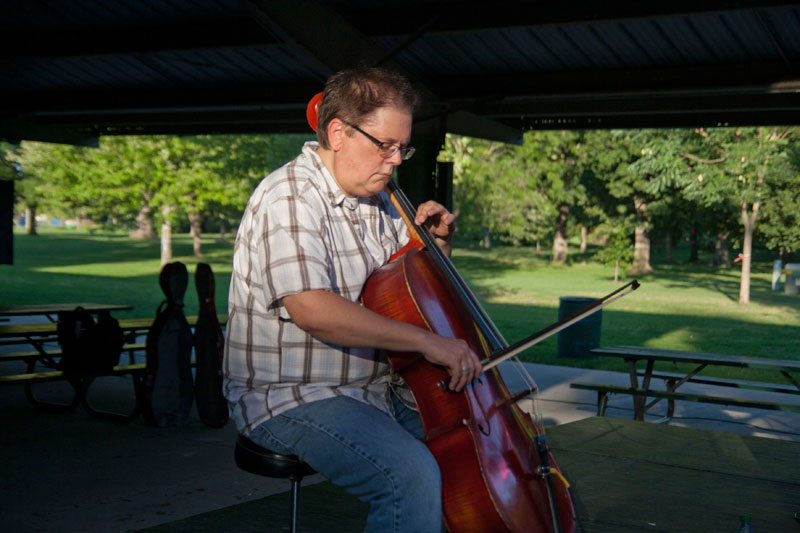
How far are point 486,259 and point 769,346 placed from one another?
31.1 meters

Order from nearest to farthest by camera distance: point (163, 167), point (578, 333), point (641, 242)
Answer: point (578, 333)
point (163, 167)
point (641, 242)

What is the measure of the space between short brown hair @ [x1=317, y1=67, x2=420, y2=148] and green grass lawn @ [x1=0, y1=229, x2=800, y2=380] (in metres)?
10.1

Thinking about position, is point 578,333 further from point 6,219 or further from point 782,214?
point 782,214

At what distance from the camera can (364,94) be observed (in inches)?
94.8

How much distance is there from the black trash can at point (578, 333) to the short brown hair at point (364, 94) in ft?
29.9

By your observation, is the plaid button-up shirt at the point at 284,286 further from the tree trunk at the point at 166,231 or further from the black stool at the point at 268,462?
the tree trunk at the point at 166,231

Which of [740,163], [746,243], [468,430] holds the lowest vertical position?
[468,430]

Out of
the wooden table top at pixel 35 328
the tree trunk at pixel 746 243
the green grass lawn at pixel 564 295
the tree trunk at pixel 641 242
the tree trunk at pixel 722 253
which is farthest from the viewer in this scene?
the tree trunk at pixel 722 253

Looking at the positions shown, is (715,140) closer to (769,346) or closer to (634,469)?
(769,346)

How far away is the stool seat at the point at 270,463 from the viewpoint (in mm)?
2494

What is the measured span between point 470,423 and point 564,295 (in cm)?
2345

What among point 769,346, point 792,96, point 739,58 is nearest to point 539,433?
point 739,58

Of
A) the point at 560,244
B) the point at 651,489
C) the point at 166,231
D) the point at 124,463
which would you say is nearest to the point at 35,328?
the point at 124,463

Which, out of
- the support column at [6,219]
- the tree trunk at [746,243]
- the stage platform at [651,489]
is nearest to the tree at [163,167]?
the tree trunk at [746,243]
